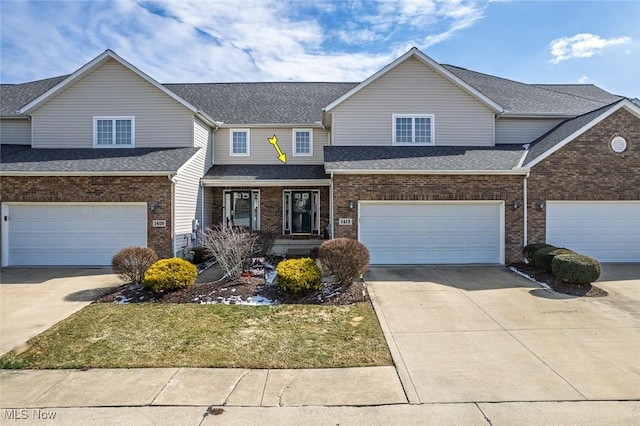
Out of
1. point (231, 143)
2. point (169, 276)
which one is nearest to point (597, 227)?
point (169, 276)

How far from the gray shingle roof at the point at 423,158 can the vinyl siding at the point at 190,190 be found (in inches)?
207

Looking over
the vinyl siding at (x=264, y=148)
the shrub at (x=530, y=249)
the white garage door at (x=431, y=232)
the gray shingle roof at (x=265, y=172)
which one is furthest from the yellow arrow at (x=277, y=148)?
the shrub at (x=530, y=249)

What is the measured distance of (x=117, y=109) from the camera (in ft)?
49.3

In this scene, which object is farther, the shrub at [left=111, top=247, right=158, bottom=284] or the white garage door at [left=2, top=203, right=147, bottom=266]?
the white garage door at [left=2, top=203, right=147, bottom=266]

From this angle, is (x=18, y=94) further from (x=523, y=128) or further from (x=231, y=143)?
(x=523, y=128)

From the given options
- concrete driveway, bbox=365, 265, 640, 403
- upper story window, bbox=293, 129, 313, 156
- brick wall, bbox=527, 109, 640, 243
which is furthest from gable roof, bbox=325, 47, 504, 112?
concrete driveway, bbox=365, 265, 640, 403

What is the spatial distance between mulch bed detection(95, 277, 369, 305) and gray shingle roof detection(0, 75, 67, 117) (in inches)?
467

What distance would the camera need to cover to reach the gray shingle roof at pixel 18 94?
16438 millimetres

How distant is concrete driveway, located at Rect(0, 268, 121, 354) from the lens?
7147 mm

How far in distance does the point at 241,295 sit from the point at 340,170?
5.30 m

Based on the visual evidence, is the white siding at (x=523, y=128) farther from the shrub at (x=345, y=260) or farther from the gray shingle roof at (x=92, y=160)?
the gray shingle roof at (x=92, y=160)

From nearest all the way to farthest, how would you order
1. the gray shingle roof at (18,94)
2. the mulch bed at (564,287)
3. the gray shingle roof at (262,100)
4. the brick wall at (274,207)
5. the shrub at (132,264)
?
the mulch bed at (564,287) < the shrub at (132,264) < the gray shingle roof at (18,94) < the brick wall at (274,207) < the gray shingle roof at (262,100)

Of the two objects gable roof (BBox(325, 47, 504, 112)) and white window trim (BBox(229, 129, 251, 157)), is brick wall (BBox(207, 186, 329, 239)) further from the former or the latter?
gable roof (BBox(325, 47, 504, 112))

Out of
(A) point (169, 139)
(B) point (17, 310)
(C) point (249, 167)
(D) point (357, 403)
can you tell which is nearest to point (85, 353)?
(B) point (17, 310)
